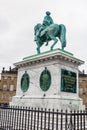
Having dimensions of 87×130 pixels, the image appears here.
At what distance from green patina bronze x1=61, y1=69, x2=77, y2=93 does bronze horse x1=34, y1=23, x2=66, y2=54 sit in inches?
69.5

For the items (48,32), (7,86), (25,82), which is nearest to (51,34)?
(48,32)

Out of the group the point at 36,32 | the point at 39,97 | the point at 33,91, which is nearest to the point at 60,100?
the point at 39,97

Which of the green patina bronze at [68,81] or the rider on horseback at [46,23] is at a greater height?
the rider on horseback at [46,23]

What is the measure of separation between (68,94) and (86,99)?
177ft

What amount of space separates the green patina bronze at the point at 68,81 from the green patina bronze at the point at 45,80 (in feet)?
2.67

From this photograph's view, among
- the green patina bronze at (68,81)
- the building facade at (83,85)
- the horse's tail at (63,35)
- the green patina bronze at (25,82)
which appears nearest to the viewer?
the green patina bronze at (68,81)

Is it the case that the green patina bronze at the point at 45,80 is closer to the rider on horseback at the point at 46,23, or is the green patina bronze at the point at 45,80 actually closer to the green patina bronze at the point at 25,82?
the green patina bronze at the point at 25,82

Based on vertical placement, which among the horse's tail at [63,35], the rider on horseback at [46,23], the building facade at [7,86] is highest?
the rider on horseback at [46,23]

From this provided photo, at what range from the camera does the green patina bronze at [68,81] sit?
36.0 feet

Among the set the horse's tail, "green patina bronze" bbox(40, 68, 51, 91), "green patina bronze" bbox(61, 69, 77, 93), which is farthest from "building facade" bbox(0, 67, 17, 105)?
"green patina bronze" bbox(61, 69, 77, 93)

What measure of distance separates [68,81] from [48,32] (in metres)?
3.41

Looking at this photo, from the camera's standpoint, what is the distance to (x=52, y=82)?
1104cm

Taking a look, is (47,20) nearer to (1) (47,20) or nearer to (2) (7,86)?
(1) (47,20)

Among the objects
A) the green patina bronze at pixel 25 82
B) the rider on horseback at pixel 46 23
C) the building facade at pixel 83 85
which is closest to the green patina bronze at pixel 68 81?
the green patina bronze at pixel 25 82
